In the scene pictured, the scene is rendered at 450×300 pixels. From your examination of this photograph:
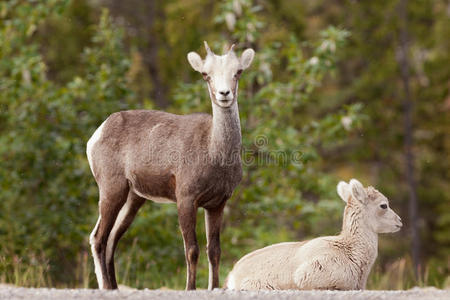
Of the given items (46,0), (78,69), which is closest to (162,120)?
(46,0)

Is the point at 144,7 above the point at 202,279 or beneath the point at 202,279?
above

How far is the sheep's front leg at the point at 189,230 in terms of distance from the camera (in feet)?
22.0

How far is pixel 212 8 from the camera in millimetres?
22484

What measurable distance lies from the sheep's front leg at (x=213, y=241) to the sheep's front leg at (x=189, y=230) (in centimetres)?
29

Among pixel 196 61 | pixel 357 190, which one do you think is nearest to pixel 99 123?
pixel 196 61

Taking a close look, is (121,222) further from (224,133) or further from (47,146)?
(47,146)

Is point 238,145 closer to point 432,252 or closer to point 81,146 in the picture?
point 81,146

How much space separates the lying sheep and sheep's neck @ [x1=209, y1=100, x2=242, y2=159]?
118 centimetres

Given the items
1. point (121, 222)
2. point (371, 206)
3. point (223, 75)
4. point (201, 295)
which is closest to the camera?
point (201, 295)

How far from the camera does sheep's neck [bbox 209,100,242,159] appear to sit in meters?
6.85

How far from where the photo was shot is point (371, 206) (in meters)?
7.43

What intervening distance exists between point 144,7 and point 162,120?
62.3ft

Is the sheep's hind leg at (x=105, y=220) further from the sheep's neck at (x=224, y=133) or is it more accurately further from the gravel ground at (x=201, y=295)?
the gravel ground at (x=201, y=295)

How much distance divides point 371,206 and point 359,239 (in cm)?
39
